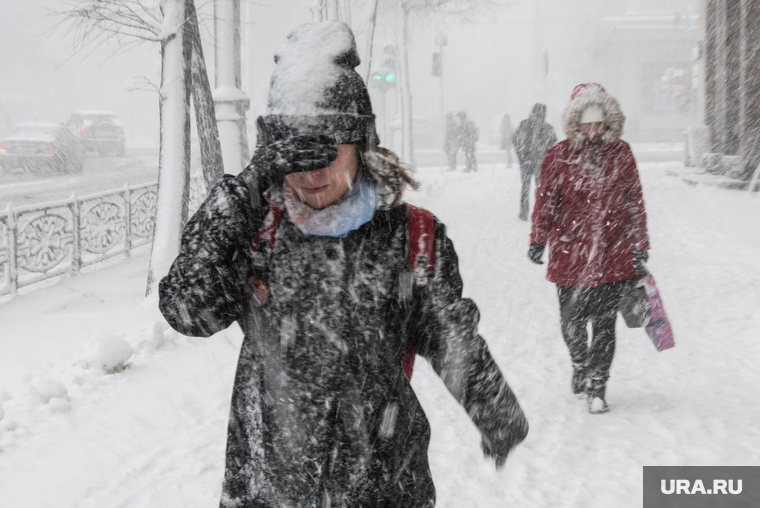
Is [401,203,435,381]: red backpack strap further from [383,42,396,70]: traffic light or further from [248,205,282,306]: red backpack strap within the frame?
[383,42,396,70]: traffic light

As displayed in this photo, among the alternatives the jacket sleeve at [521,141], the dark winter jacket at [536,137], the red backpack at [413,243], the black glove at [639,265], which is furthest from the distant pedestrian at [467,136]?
the red backpack at [413,243]

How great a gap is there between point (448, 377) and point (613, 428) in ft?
8.27

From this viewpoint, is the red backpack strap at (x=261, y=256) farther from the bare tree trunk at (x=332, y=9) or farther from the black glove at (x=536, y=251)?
the bare tree trunk at (x=332, y=9)

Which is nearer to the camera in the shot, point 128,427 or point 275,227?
point 275,227

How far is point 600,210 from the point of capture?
12.0ft

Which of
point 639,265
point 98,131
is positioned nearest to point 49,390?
point 639,265

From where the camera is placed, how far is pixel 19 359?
5.41 m

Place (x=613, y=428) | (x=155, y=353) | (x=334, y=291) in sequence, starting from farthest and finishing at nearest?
1. (x=155, y=353)
2. (x=613, y=428)
3. (x=334, y=291)

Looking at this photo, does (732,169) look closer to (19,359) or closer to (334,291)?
(19,359)

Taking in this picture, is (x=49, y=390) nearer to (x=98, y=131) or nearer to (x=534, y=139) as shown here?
(x=534, y=139)

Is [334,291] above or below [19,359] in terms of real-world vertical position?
above

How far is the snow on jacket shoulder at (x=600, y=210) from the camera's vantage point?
365 cm

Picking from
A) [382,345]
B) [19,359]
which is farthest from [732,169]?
[382,345]

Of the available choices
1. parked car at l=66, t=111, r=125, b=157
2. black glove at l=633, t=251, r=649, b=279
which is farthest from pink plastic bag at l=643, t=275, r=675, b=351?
parked car at l=66, t=111, r=125, b=157
